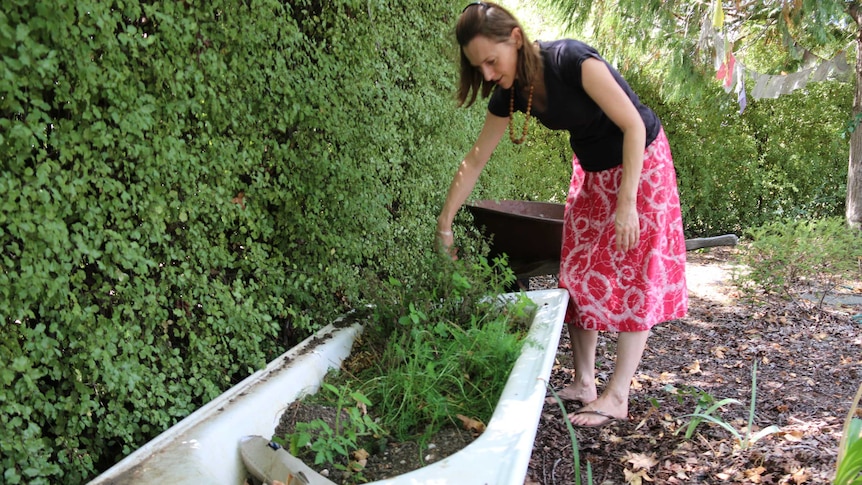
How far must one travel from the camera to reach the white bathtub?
1.35 meters

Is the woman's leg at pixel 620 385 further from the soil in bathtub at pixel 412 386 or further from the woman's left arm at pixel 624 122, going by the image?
the woman's left arm at pixel 624 122

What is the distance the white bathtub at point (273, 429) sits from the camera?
1.35m

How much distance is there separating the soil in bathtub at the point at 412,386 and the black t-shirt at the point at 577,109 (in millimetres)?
642

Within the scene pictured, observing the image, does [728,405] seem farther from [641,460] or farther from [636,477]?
[636,477]

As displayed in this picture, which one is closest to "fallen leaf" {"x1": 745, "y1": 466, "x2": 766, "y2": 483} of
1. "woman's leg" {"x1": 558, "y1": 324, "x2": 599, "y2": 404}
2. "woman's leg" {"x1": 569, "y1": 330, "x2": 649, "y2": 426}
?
"woman's leg" {"x1": 569, "y1": 330, "x2": 649, "y2": 426}

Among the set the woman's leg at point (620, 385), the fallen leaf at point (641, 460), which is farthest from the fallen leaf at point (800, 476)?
the woman's leg at point (620, 385)

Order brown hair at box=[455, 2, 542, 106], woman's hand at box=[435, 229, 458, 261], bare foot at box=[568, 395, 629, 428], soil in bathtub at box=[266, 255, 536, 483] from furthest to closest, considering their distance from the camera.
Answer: bare foot at box=[568, 395, 629, 428] → woman's hand at box=[435, 229, 458, 261] → brown hair at box=[455, 2, 542, 106] → soil in bathtub at box=[266, 255, 536, 483]

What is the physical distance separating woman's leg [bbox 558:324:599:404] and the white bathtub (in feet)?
2.25

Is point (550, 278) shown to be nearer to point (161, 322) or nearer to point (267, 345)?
point (267, 345)

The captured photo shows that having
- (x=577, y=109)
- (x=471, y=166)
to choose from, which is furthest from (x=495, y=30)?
(x=471, y=166)

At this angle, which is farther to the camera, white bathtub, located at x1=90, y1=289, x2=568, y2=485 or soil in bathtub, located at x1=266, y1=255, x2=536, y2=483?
soil in bathtub, located at x1=266, y1=255, x2=536, y2=483

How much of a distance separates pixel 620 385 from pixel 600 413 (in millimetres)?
144

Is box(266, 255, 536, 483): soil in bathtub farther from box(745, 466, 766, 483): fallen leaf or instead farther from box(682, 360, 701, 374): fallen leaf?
box(682, 360, 701, 374): fallen leaf

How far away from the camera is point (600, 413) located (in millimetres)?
2643
